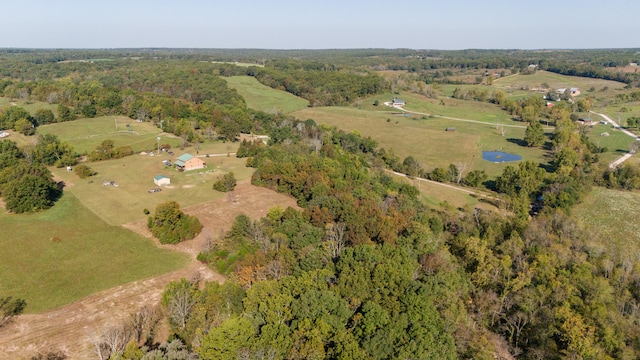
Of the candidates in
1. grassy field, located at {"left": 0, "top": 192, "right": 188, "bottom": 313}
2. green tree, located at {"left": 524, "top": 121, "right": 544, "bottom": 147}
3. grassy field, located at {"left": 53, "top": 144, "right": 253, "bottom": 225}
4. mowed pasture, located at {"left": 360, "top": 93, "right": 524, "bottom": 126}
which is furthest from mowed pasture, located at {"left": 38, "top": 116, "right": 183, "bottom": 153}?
green tree, located at {"left": 524, "top": 121, "right": 544, "bottom": 147}

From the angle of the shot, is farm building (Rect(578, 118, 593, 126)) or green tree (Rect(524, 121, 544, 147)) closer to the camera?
green tree (Rect(524, 121, 544, 147))

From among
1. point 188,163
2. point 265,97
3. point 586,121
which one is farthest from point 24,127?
point 586,121

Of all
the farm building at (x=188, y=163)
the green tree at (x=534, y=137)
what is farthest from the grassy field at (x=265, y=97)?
the green tree at (x=534, y=137)

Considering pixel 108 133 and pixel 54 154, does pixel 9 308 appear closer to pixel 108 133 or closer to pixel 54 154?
pixel 54 154

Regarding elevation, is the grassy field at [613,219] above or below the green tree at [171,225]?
below

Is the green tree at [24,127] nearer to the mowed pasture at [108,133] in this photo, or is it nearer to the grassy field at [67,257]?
the mowed pasture at [108,133]

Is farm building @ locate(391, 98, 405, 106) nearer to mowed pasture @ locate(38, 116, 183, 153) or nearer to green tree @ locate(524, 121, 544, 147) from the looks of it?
green tree @ locate(524, 121, 544, 147)
